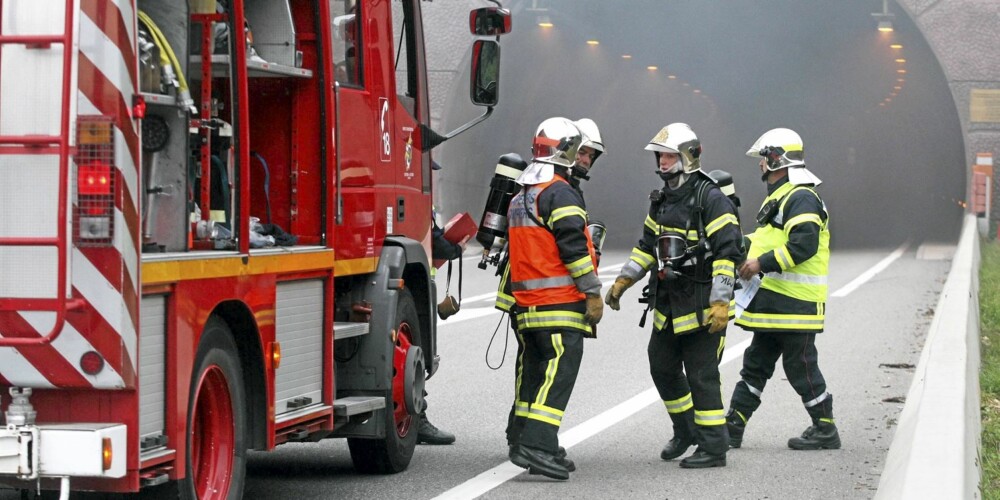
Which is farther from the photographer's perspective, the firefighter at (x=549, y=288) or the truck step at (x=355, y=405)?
the firefighter at (x=549, y=288)

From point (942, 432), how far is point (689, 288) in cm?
282

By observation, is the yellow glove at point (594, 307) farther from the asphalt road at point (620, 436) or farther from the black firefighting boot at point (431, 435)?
the black firefighting boot at point (431, 435)

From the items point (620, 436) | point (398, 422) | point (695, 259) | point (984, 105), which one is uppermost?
point (984, 105)

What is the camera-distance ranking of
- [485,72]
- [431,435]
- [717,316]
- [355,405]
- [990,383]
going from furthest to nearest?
[990,383] < [431,435] < [485,72] < [717,316] < [355,405]

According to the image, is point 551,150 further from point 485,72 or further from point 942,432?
point 942,432

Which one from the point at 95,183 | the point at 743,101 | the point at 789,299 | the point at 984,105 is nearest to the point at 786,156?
the point at 789,299

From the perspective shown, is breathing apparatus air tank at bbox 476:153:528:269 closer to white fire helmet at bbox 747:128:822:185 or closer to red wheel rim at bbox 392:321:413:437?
red wheel rim at bbox 392:321:413:437

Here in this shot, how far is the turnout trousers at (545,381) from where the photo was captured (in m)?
8.08

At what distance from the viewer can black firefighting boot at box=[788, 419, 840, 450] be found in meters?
9.15

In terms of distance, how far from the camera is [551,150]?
27.5 ft

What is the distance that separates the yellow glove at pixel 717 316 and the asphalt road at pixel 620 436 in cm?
78

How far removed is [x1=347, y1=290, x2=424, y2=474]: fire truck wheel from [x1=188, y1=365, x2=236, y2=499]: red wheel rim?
165 cm

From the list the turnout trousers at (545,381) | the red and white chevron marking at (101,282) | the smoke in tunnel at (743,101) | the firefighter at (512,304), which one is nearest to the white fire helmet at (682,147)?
the firefighter at (512,304)

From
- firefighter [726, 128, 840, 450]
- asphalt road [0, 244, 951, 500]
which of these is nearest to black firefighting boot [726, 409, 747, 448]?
firefighter [726, 128, 840, 450]
